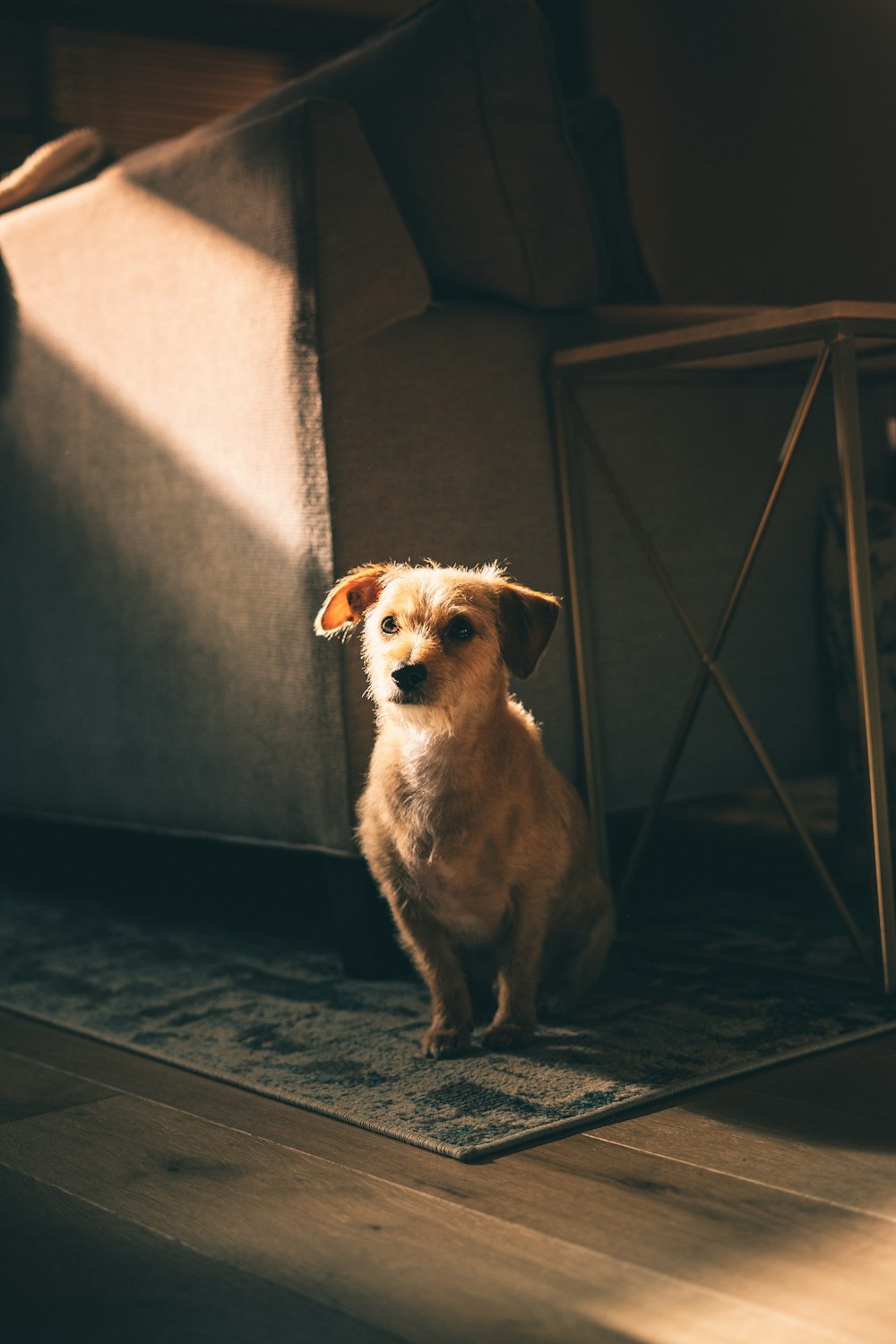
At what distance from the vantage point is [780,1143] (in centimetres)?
138

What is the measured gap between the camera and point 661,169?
3.82 meters

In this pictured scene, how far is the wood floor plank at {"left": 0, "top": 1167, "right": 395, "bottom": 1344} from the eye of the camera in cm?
106

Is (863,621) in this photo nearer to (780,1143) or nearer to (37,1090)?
(780,1143)

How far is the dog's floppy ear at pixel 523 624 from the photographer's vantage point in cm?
175

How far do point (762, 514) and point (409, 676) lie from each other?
→ 59cm

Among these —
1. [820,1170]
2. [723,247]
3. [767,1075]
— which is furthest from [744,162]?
[820,1170]

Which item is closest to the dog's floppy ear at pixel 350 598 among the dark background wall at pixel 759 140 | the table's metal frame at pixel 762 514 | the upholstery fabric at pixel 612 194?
the table's metal frame at pixel 762 514

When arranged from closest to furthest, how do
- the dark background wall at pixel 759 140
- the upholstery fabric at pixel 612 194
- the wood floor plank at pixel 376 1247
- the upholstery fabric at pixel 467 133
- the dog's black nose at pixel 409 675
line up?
the wood floor plank at pixel 376 1247, the dog's black nose at pixel 409 675, the upholstery fabric at pixel 467 133, the upholstery fabric at pixel 612 194, the dark background wall at pixel 759 140

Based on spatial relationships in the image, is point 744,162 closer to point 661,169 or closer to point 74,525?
point 661,169

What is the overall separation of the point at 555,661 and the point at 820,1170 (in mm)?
1012

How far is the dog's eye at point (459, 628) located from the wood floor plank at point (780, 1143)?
565 mm

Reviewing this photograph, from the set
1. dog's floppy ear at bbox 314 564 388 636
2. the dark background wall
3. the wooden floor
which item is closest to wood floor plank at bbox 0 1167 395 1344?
the wooden floor

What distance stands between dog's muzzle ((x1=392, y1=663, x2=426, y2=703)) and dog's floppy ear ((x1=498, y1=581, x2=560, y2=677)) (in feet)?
0.47

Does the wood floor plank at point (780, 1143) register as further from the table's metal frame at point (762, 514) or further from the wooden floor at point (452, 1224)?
the table's metal frame at point (762, 514)
